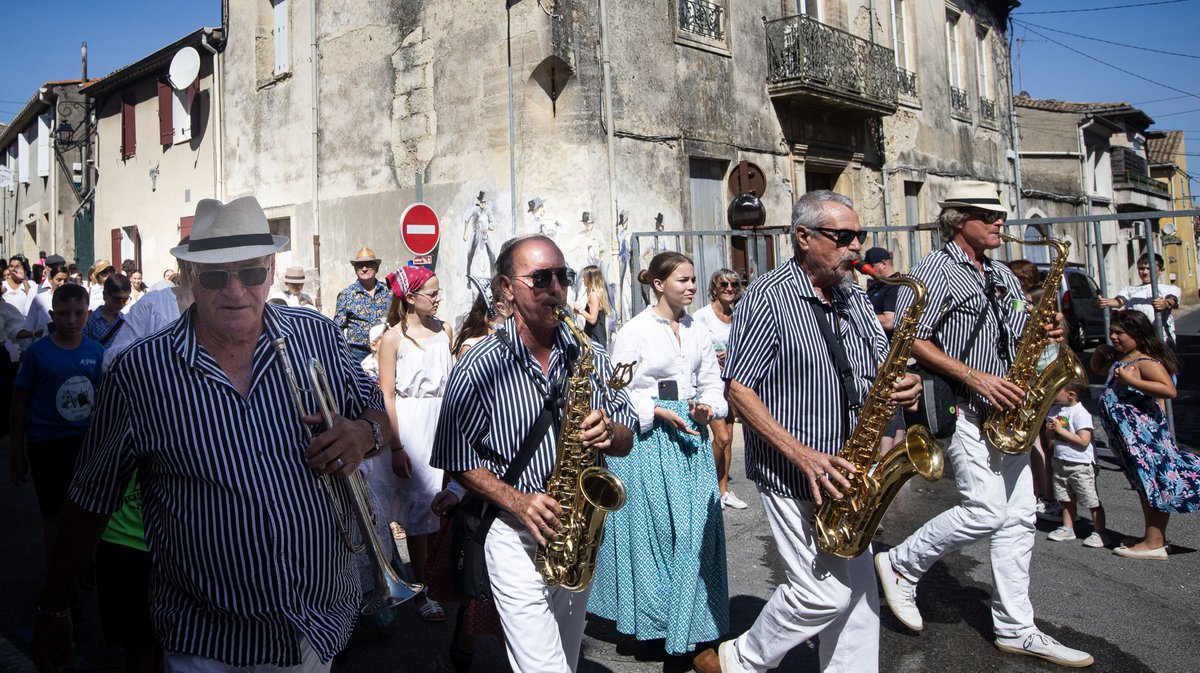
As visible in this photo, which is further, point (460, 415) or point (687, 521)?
point (687, 521)

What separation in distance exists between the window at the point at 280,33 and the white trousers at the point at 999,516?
15112 millimetres

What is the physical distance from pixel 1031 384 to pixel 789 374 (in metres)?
1.71

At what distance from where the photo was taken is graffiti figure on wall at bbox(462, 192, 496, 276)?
510 inches

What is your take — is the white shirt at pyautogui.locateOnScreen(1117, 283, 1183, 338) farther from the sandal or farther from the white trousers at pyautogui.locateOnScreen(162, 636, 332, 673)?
the white trousers at pyautogui.locateOnScreen(162, 636, 332, 673)

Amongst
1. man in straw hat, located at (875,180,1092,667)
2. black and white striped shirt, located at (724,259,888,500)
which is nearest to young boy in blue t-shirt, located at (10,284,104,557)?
black and white striped shirt, located at (724,259,888,500)

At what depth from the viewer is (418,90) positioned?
1384cm

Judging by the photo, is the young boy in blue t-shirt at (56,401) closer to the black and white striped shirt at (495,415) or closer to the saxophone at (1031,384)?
the black and white striped shirt at (495,415)

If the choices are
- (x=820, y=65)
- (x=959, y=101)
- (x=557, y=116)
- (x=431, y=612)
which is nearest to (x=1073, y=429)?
(x=431, y=612)

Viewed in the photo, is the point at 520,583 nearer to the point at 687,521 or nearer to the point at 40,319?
the point at 687,521

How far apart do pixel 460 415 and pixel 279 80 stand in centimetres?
1520

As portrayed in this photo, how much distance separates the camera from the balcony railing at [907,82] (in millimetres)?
19125

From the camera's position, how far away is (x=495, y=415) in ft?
9.77

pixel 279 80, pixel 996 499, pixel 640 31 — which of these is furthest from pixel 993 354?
pixel 279 80

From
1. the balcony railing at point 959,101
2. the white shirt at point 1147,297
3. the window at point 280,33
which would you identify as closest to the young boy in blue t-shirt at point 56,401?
the white shirt at point 1147,297
